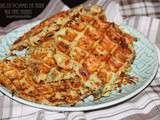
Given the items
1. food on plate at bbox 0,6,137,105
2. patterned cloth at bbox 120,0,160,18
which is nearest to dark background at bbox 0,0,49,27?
patterned cloth at bbox 120,0,160,18

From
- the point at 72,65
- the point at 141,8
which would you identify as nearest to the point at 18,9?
the point at 141,8

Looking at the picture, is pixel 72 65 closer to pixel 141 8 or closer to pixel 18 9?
pixel 141 8

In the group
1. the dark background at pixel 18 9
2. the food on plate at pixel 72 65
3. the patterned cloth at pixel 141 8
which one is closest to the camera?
the food on plate at pixel 72 65

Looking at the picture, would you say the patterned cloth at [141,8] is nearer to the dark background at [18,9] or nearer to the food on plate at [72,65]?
the food on plate at [72,65]

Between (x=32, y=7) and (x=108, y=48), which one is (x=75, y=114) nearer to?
(x=108, y=48)

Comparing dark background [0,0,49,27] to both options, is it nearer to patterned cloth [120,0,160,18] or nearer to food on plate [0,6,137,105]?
patterned cloth [120,0,160,18]

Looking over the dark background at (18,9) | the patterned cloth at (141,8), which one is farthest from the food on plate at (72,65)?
the dark background at (18,9)

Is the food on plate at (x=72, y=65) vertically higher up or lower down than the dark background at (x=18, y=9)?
higher up

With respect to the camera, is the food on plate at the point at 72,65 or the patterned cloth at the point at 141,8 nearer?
the food on plate at the point at 72,65

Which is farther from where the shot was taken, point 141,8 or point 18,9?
point 18,9
